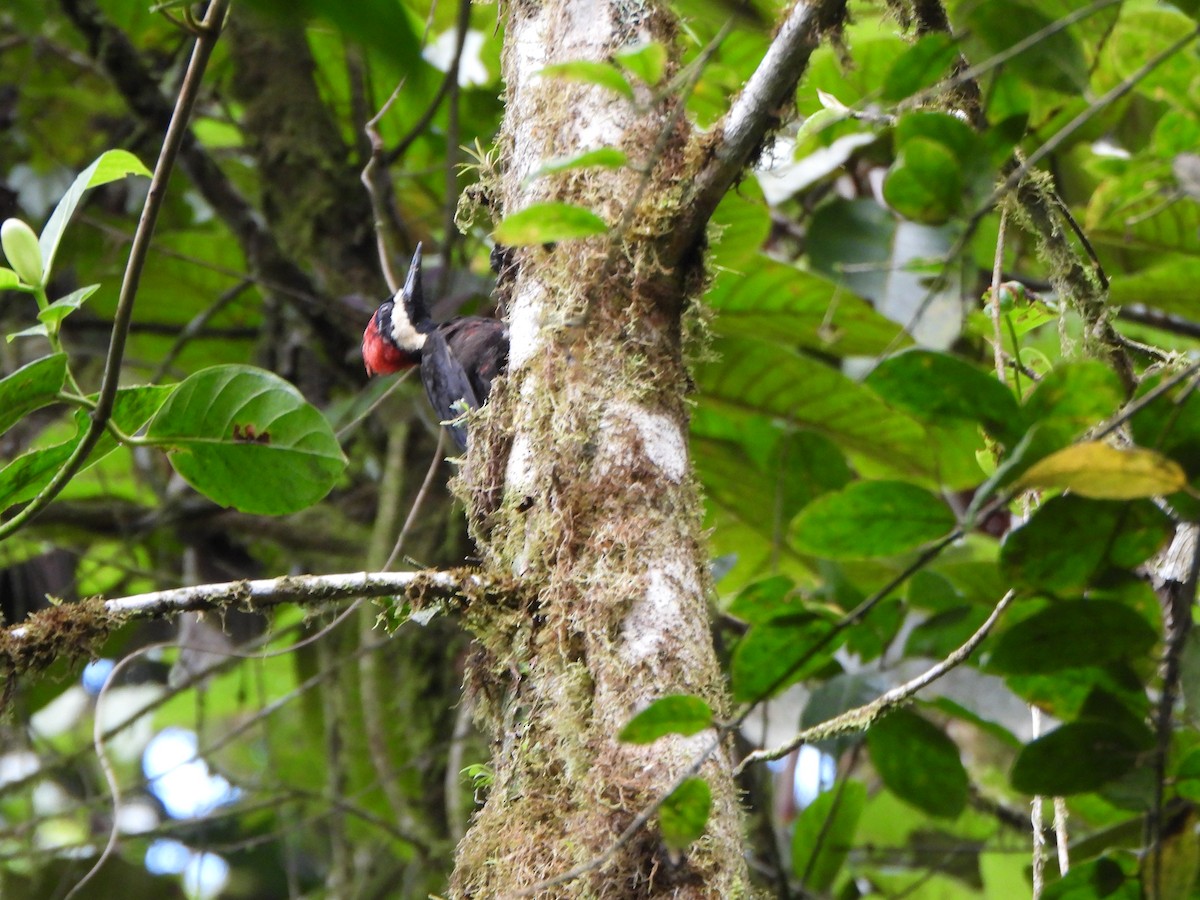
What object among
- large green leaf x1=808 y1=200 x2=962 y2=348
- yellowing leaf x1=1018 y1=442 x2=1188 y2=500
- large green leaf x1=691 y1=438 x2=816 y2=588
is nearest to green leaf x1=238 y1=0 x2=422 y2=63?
yellowing leaf x1=1018 y1=442 x2=1188 y2=500

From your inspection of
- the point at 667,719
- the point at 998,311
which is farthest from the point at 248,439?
the point at 998,311

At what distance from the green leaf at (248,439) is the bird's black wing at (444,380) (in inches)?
46.1

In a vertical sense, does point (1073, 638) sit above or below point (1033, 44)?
below

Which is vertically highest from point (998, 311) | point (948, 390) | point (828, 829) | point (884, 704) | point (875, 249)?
point (875, 249)

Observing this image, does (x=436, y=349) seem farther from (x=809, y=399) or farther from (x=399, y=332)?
(x=809, y=399)

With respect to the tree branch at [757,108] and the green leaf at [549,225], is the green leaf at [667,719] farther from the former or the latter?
the tree branch at [757,108]

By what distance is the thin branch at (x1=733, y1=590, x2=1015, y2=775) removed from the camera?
4.32 ft

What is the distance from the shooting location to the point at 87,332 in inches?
151

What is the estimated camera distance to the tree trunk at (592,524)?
1309 mm

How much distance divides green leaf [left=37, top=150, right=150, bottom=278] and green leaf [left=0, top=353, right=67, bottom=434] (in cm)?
11

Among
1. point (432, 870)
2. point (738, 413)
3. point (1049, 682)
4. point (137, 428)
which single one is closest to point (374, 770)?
point (432, 870)

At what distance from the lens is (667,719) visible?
106 centimetres

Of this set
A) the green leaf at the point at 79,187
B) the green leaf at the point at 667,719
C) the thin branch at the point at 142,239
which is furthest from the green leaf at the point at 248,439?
the green leaf at the point at 667,719

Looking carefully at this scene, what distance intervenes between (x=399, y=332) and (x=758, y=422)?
106 centimetres
